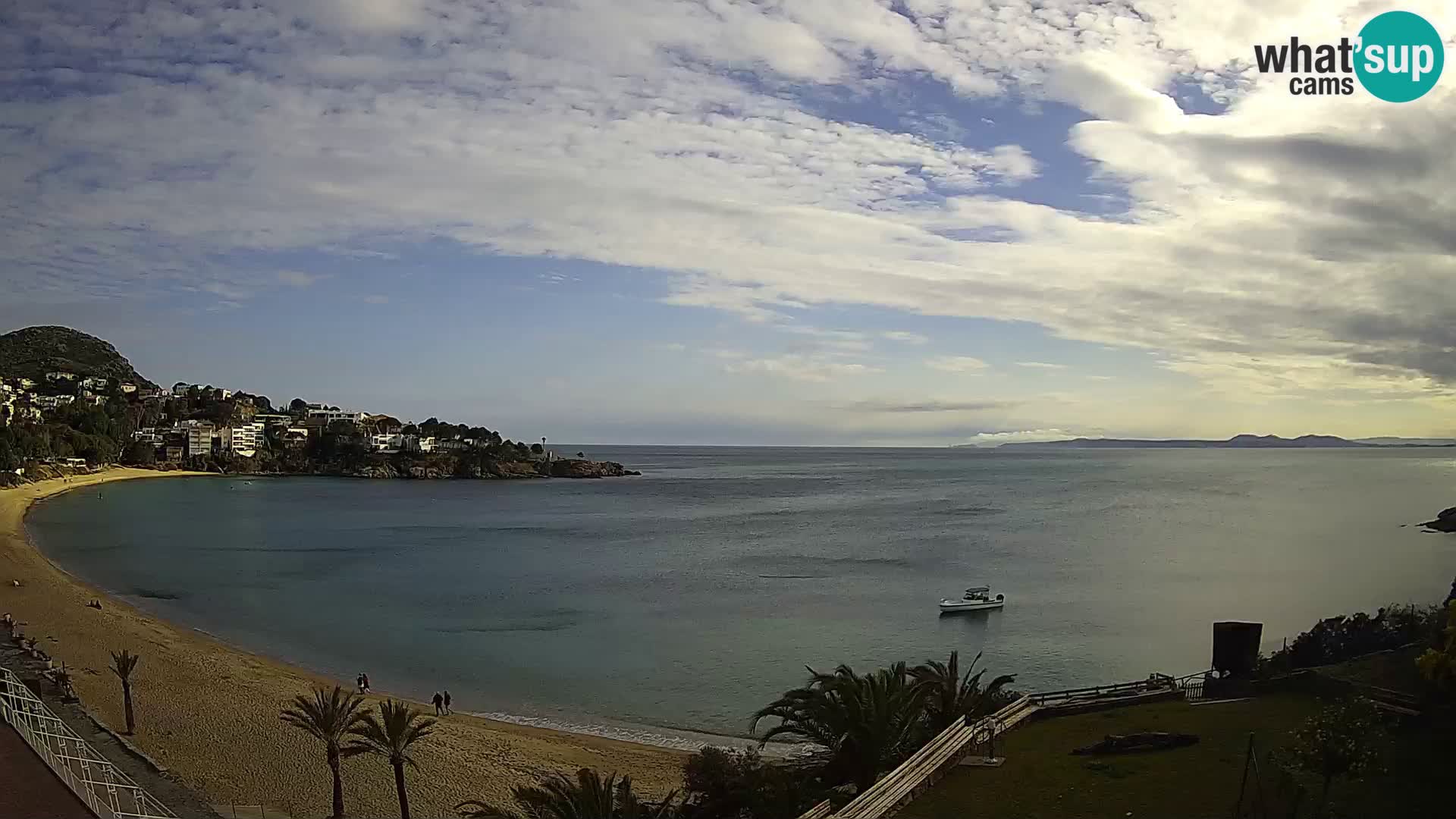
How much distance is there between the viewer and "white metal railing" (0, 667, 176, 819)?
13.8 meters

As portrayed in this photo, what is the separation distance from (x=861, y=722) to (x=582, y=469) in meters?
166

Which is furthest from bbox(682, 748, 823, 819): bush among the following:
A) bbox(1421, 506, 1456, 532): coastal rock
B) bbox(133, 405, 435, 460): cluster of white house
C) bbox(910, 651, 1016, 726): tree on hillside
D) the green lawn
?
bbox(133, 405, 435, 460): cluster of white house

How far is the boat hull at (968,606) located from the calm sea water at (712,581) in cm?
74

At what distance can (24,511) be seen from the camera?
87562mm

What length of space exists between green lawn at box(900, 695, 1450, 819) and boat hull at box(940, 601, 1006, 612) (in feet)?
91.8

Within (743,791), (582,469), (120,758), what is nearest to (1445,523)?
(743,791)

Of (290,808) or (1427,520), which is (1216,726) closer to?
(290,808)

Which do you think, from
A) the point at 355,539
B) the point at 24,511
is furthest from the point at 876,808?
the point at 24,511

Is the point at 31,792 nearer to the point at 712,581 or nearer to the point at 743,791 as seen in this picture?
the point at 743,791

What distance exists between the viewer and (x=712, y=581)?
55875mm

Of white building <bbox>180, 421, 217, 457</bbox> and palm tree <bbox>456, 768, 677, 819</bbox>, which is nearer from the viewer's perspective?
palm tree <bbox>456, 768, 677, 819</bbox>

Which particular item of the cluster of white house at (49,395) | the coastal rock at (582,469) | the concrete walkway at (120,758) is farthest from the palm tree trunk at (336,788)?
the coastal rock at (582,469)

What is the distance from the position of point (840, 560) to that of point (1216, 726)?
4687 centimetres

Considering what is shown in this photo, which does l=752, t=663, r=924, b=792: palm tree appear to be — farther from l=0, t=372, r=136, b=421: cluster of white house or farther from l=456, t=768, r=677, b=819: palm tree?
l=0, t=372, r=136, b=421: cluster of white house
